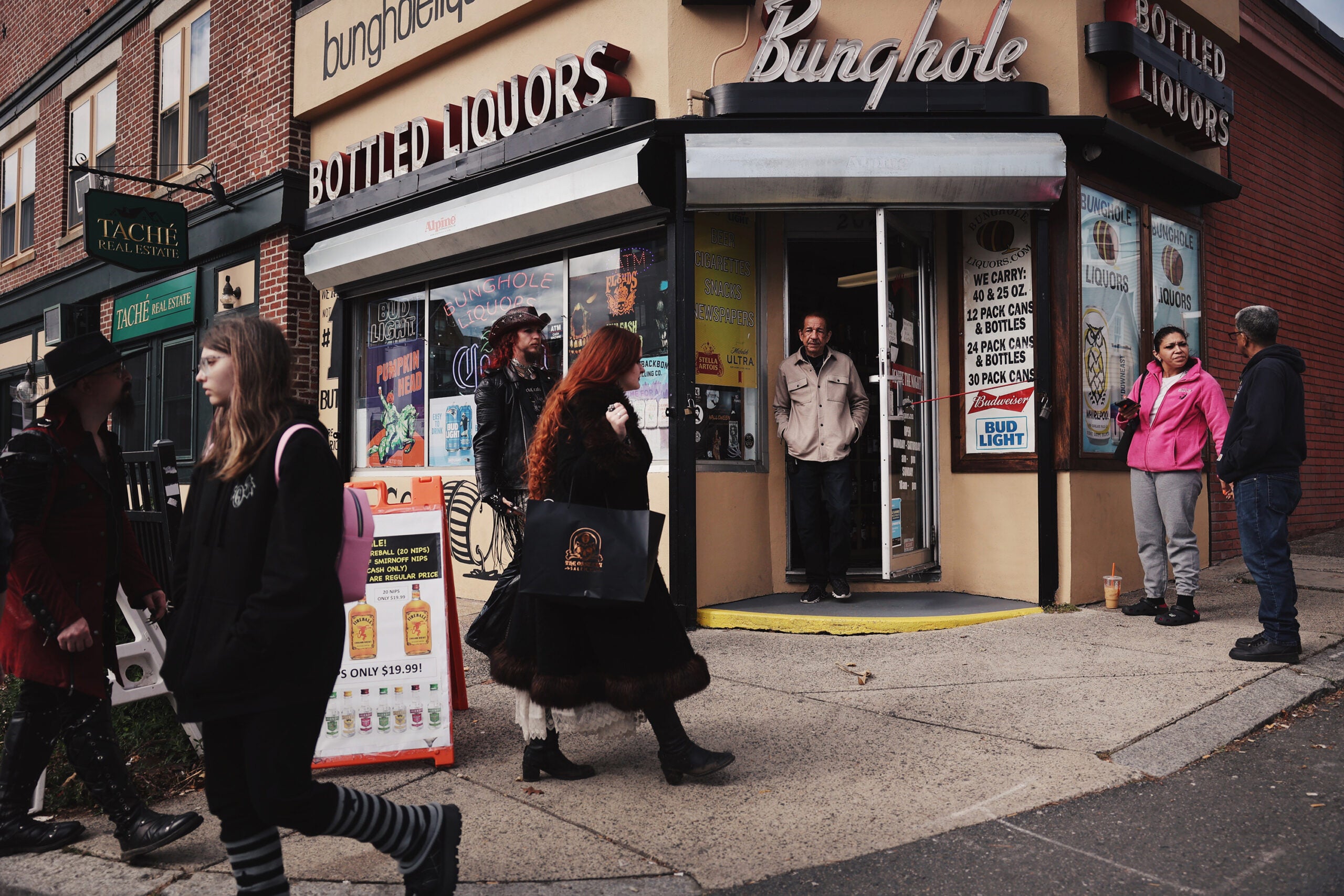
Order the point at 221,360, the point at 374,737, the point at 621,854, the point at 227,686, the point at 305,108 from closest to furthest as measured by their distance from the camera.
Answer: the point at 227,686, the point at 221,360, the point at 621,854, the point at 374,737, the point at 305,108

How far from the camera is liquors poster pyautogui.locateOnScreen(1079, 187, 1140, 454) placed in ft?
23.2

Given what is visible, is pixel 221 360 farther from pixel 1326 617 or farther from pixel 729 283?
pixel 1326 617

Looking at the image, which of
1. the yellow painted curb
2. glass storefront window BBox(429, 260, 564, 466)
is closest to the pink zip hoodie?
the yellow painted curb

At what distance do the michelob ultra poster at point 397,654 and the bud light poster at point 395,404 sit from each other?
4.66 meters

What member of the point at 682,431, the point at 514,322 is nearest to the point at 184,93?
the point at 682,431

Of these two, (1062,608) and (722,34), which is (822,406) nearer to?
(1062,608)

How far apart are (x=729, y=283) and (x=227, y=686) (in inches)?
207

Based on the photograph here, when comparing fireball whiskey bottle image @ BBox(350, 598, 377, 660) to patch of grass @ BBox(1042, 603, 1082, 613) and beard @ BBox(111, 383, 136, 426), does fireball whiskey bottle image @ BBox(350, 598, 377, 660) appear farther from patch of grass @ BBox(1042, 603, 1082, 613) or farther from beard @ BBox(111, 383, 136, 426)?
patch of grass @ BBox(1042, 603, 1082, 613)

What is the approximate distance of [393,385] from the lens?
375 inches

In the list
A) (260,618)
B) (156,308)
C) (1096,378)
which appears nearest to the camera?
(260,618)

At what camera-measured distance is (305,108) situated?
10.0 meters

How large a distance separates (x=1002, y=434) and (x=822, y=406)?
1.34 m

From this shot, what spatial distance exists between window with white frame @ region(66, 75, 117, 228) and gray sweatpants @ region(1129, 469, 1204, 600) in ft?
43.5

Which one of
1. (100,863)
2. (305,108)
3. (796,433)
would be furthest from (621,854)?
(305,108)
